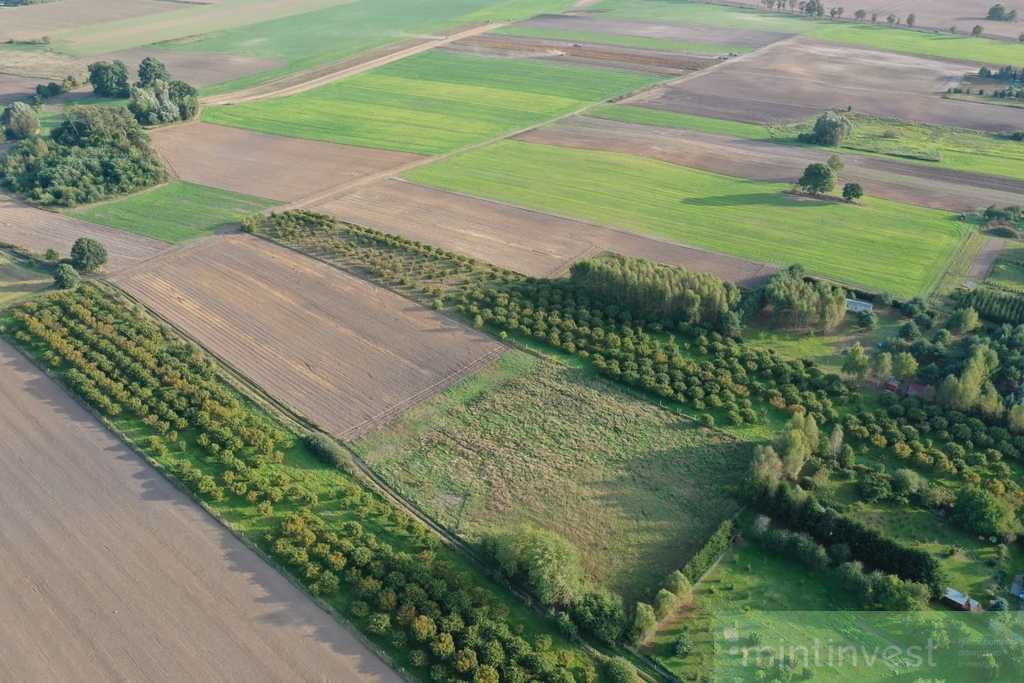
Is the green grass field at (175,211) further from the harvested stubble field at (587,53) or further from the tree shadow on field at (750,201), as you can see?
the harvested stubble field at (587,53)

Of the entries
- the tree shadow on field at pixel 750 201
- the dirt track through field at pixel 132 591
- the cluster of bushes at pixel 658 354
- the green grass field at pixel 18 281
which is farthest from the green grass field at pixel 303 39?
the dirt track through field at pixel 132 591

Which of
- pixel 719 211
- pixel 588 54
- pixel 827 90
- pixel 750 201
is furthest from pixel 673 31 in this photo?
pixel 719 211

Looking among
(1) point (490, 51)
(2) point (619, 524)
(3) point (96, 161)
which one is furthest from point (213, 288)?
(1) point (490, 51)

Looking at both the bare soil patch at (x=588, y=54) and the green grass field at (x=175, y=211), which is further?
the bare soil patch at (x=588, y=54)

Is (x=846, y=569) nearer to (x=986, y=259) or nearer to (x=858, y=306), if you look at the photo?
(x=858, y=306)

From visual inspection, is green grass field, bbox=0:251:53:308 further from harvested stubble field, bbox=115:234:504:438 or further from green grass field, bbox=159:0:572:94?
green grass field, bbox=159:0:572:94

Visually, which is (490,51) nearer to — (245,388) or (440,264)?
(440,264)

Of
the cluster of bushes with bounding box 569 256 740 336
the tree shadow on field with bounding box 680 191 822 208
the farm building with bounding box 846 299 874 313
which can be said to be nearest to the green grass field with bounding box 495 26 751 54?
the tree shadow on field with bounding box 680 191 822 208
